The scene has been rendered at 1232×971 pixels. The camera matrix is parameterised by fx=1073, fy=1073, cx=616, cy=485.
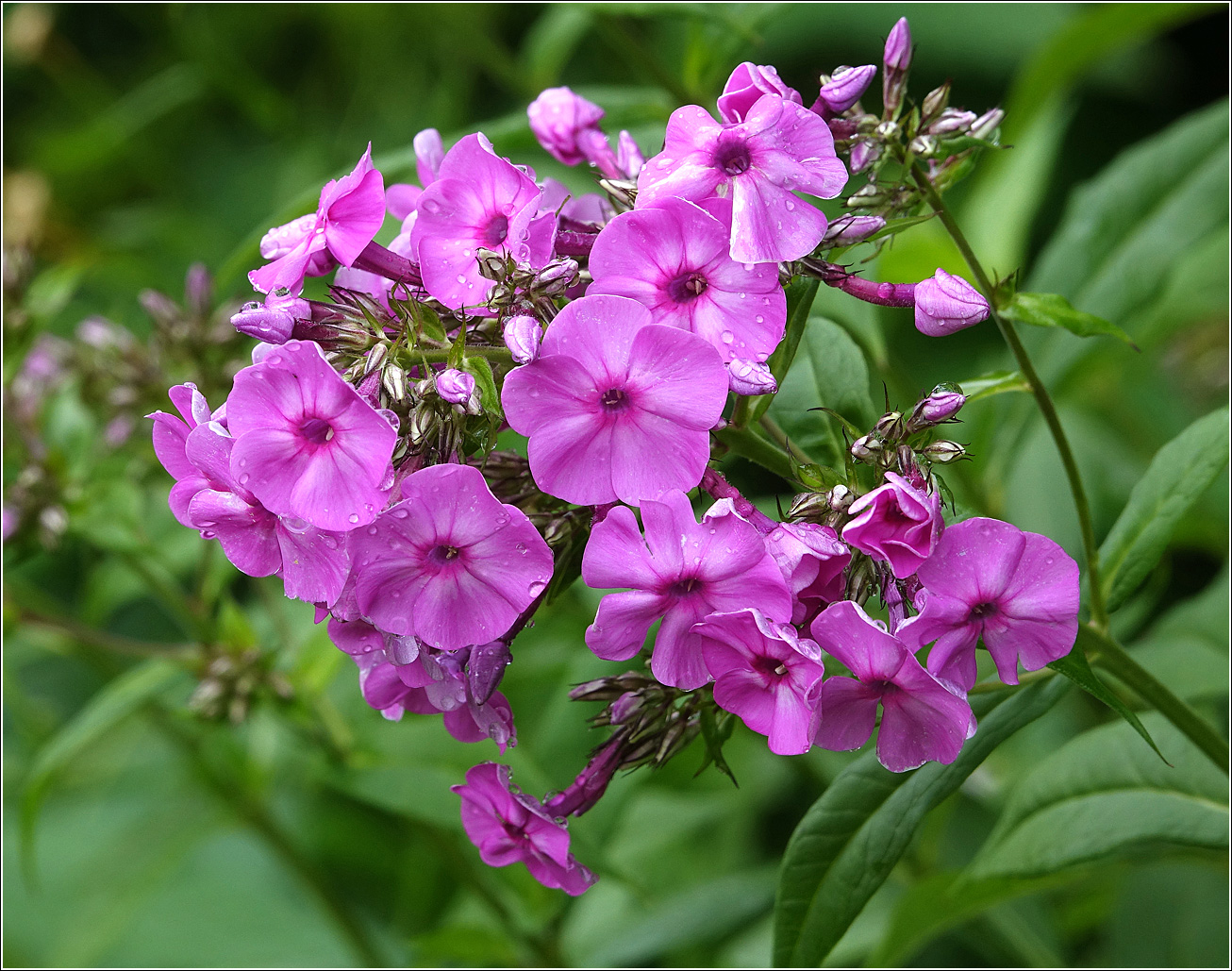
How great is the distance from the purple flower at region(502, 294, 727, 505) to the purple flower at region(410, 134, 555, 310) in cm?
16

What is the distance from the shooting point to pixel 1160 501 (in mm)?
1379

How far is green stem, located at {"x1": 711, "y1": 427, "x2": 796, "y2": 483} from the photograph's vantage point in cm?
117

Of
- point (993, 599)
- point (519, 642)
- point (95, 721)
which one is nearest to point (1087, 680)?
point (993, 599)

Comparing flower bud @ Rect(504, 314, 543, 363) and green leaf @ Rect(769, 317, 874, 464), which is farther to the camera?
green leaf @ Rect(769, 317, 874, 464)

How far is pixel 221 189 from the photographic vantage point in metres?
4.29

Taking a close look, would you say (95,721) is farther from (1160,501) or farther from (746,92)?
(1160,501)

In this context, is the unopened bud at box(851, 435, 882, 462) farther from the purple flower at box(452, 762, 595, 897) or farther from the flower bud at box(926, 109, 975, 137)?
the purple flower at box(452, 762, 595, 897)

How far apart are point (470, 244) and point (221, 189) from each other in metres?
3.55

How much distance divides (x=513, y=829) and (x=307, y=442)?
52cm

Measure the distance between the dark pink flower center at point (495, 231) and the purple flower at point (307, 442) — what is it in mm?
262

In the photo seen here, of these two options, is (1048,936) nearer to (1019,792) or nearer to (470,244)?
(1019,792)

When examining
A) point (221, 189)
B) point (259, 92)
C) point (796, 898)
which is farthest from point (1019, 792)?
point (221, 189)

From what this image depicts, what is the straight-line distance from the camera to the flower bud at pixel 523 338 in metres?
1.00

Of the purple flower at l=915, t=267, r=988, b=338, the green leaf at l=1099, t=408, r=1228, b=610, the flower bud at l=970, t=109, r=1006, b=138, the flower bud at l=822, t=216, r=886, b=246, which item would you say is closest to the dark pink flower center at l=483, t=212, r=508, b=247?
the flower bud at l=822, t=216, r=886, b=246
